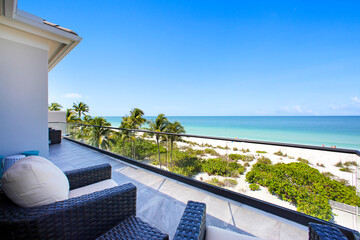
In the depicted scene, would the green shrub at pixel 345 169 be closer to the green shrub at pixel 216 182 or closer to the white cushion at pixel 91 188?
the green shrub at pixel 216 182

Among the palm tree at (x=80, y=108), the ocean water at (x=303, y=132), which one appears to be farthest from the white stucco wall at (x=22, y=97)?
the ocean water at (x=303, y=132)

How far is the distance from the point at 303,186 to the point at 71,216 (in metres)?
2.72

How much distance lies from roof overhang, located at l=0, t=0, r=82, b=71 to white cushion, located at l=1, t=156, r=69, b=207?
2745 mm

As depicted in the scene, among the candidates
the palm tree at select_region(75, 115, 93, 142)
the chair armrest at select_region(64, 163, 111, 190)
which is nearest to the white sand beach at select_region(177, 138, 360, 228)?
the chair armrest at select_region(64, 163, 111, 190)

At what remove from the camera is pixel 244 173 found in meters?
2.52

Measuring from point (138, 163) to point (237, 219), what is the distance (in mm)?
2620

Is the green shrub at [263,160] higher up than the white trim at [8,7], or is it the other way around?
the white trim at [8,7]

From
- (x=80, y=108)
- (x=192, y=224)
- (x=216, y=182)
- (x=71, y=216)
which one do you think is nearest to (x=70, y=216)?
(x=71, y=216)

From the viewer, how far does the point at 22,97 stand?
3154 mm

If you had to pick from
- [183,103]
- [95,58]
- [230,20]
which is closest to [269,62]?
[230,20]

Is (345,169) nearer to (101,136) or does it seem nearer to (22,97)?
(22,97)

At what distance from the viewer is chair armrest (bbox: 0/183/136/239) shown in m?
0.91

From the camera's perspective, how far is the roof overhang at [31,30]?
8.28 ft

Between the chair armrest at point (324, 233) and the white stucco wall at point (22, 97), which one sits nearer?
the chair armrest at point (324, 233)
